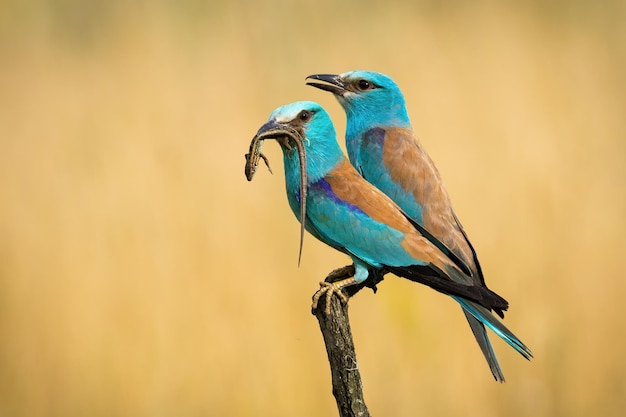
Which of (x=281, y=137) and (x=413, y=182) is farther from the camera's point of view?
(x=413, y=182)

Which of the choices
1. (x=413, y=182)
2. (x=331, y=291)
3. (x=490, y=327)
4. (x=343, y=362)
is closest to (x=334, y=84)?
(x=413, y=182)

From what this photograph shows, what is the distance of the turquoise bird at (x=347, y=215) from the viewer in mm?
2408

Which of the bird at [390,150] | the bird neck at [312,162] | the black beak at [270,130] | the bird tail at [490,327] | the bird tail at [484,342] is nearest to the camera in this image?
the bird tail at [490,327]

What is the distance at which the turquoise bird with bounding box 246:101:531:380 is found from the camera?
7.90ft

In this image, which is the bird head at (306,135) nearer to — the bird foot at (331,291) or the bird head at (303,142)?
the bird head at (303,142)

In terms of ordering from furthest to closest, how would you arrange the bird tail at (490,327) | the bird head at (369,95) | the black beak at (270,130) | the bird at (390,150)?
1. the bird head at (369,95)
2. the bird at (390,150)
3. the black beak at (270,130)
4. the bird tail at (490,327)

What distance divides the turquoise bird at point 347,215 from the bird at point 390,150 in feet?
0.87

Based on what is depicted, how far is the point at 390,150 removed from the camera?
295 centimetres

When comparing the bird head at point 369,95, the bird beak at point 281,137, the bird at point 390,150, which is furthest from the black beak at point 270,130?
the bird head at point 369,95

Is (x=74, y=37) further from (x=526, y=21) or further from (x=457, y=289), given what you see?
(x=457, y=289)

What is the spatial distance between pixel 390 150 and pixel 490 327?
2.60 feet

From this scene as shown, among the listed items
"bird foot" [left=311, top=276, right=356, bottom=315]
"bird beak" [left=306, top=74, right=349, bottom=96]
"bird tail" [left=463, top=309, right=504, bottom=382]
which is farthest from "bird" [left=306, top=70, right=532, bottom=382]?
"bird foot" [left=311, top=276, right=356, bottom=315]

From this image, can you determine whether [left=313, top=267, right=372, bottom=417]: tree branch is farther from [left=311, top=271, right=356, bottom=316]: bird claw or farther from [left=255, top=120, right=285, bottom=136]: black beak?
[left=255, top=120, right=285, bottom=136]: black beak

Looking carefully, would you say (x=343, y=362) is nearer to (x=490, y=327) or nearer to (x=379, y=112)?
(x=490, y=327)
